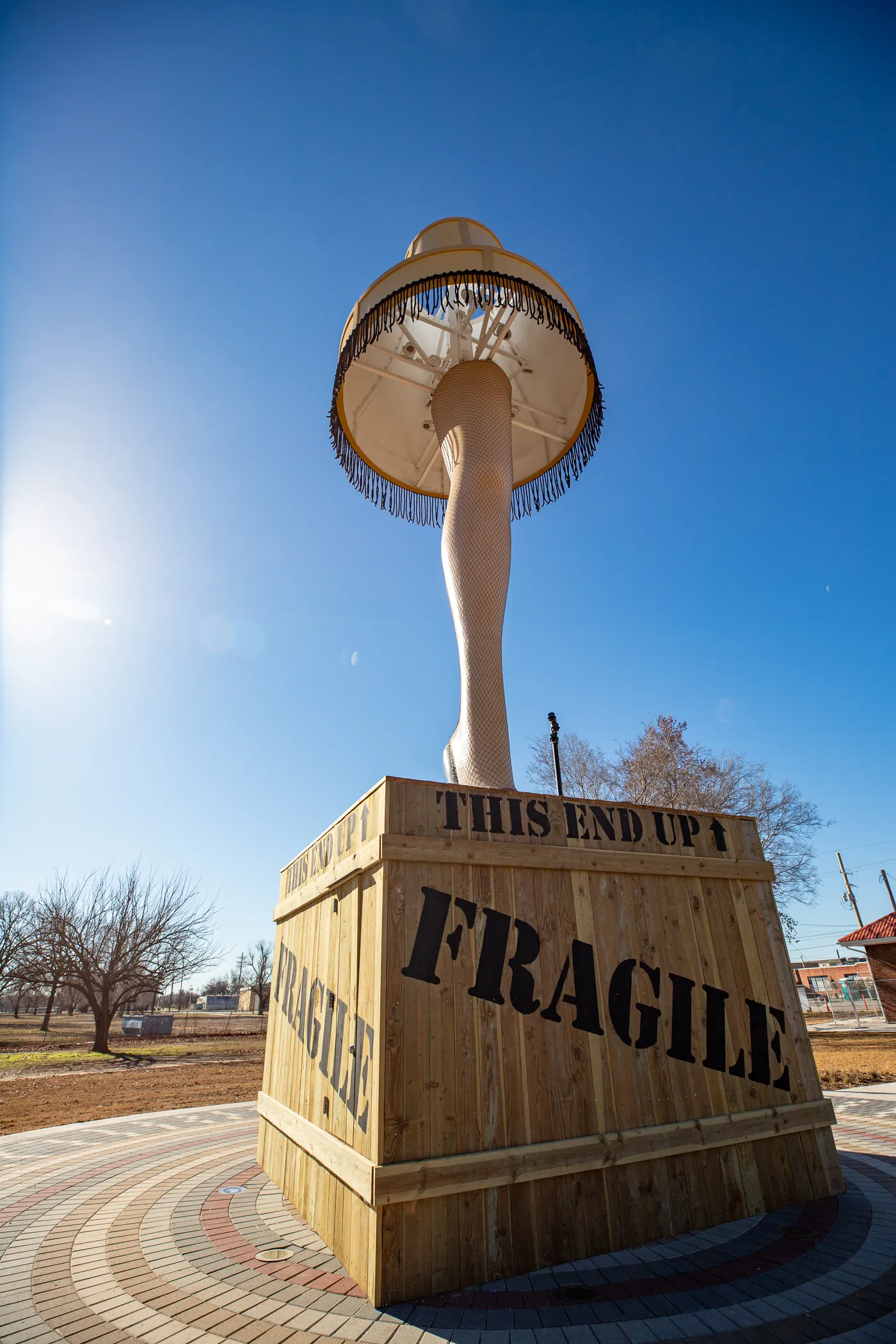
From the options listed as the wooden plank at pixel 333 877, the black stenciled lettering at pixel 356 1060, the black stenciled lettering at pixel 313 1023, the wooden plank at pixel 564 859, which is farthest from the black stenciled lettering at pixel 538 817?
the black stenciled lettering at pixel 313 1023

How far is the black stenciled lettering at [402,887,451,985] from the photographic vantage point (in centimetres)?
346

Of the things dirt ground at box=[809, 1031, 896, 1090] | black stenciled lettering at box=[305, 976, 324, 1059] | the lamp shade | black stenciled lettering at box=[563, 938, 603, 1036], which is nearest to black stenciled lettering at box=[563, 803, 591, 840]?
black stenciled lettering at box=[563, 938, 603, 1036]

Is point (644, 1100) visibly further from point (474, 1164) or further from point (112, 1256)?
point (112, 1256)

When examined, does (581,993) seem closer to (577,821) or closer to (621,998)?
(621,998)

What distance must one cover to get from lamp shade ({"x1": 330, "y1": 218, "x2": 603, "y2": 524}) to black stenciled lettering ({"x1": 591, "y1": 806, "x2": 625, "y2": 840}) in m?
4.80

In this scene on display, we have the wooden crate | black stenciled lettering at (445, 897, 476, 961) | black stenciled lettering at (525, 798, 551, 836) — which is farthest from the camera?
black stenciled lettering at (525, 798, 551, 836)

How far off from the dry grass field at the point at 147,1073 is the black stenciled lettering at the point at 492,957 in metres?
7.81

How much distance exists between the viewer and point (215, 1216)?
4.26m

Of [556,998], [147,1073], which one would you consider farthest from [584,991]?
[147,1073]

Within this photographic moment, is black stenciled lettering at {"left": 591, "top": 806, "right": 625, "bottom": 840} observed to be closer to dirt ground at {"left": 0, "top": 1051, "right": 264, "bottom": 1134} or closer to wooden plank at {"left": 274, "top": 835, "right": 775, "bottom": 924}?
wooden plank at {"left": 274, "top": 835, "right": 775, "bottom": 924}

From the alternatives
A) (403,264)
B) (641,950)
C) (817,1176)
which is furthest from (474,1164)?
(403,264)

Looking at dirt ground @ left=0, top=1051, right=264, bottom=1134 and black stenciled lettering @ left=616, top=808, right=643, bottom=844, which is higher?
black stenciled lettering @ left=616, top=808, right=643, bottom=844

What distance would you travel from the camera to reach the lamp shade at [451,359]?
625 cm

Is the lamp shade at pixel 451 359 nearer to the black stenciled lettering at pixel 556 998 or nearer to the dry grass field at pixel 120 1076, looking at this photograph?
the black stenciled lettering at pixel 556 998
